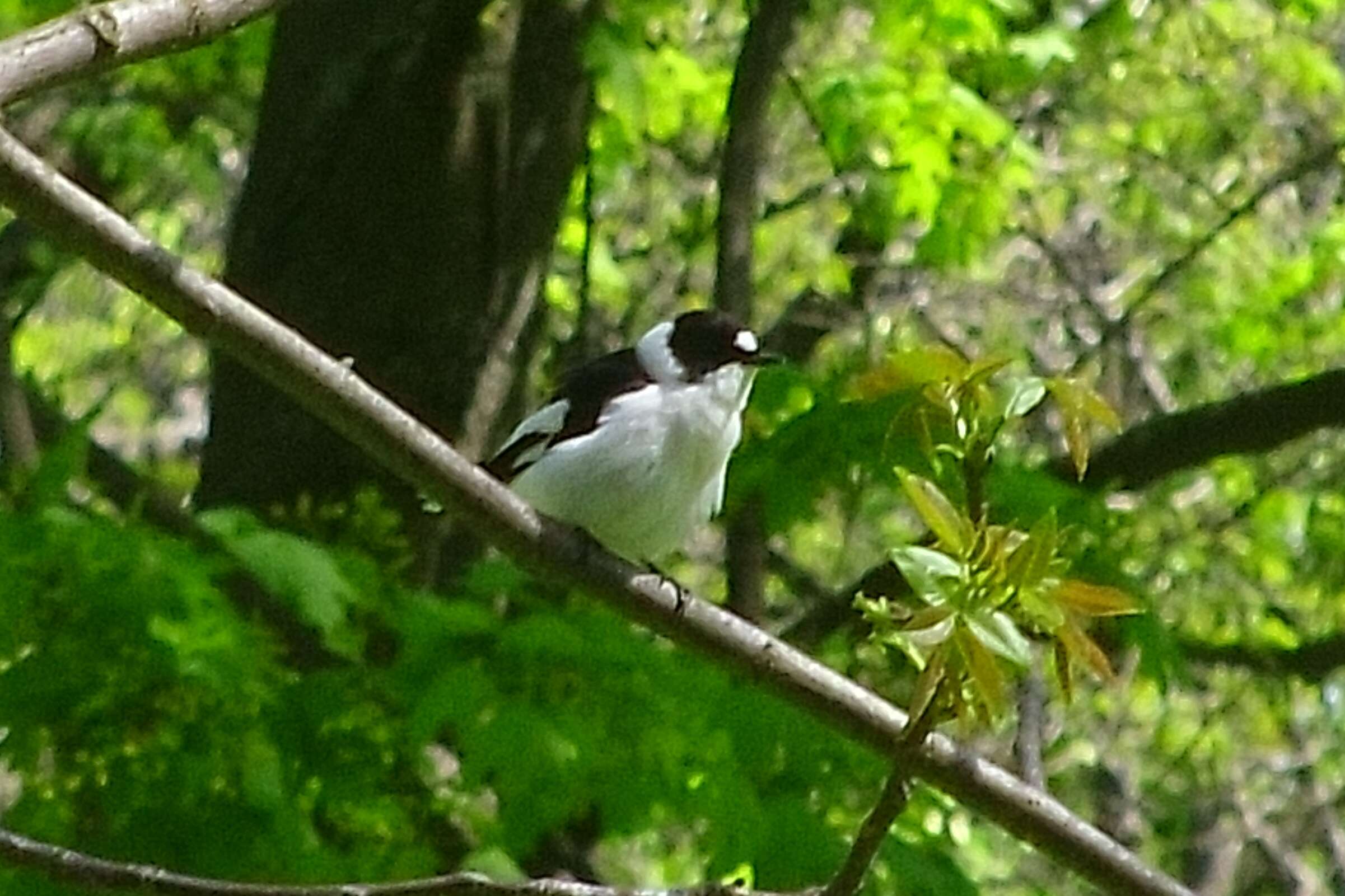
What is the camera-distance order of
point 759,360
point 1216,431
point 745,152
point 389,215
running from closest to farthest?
point 759,360 < point 1216,431 < point 389,215 < point 745,152

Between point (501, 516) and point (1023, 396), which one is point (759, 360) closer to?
point (501, 516)

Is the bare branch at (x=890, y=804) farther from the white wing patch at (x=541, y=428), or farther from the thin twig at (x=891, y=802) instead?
the white wing patch at (x=541, y=428)

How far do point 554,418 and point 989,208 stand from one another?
228 cm

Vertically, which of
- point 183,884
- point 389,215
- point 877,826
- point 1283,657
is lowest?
point 1283,657

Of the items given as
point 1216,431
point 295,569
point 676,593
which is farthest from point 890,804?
point 1216,431

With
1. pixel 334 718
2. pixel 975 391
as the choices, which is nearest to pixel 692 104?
pixel 334 718

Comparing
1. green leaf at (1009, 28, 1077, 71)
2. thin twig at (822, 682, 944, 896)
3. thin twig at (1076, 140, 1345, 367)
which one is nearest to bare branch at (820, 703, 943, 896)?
thin twig at (822, 682, 944, 896)

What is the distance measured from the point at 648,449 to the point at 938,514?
244 centimetres

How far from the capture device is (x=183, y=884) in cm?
156

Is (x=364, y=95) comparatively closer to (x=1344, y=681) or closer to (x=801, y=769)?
(x=801, y=769)

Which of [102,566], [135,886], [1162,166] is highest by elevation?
[135,886]

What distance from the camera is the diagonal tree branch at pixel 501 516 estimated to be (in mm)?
1717

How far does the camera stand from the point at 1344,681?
24.5 feet

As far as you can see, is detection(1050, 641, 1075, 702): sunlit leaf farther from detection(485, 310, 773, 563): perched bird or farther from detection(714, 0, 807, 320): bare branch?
detection(714, 0, 807, 320): bare branch
